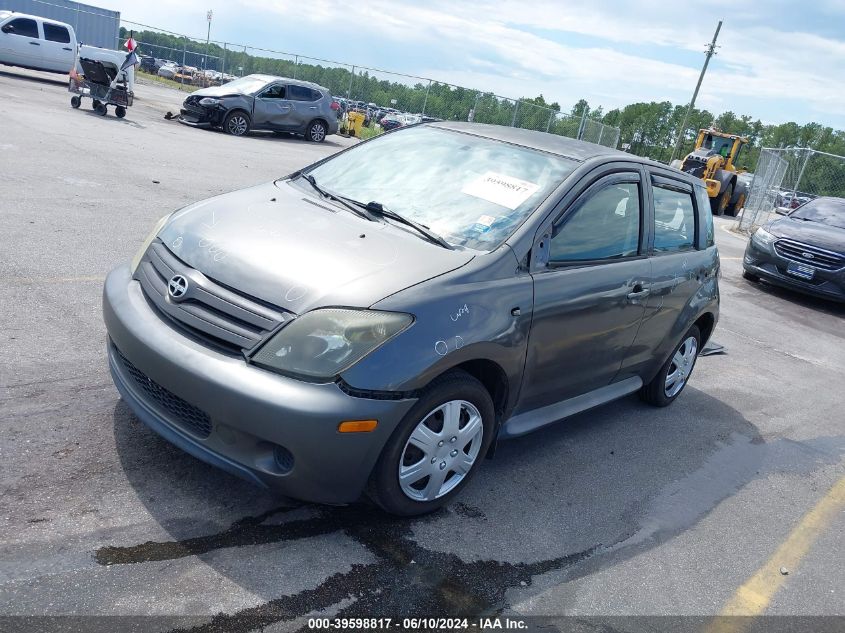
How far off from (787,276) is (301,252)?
33.6 feet

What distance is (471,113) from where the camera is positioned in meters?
29.8

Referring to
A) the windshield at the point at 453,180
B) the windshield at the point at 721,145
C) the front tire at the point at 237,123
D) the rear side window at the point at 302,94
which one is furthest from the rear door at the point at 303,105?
the windshield at the point at 453,180

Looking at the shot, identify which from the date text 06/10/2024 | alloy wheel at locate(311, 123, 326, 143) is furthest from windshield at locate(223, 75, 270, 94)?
the date text 06/10/2024

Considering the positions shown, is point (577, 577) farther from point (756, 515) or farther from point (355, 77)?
point (355, 77)

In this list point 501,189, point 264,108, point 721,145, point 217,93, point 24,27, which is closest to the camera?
point 501,189

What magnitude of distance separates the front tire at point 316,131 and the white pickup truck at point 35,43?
6.80m

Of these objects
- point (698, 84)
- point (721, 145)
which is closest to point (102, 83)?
point (721, 145)

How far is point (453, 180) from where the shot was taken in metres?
4.21

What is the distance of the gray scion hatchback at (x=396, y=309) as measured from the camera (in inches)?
118

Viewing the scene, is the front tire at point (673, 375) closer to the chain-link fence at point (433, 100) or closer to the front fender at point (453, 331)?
the front fender at point (453, 331)

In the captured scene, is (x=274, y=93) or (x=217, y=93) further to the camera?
(x=274, y=93)

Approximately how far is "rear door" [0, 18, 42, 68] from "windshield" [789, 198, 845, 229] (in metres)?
22.9

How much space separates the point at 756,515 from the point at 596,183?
2176mm

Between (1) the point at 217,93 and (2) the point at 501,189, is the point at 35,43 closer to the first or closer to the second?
(1) the point at 217,93
